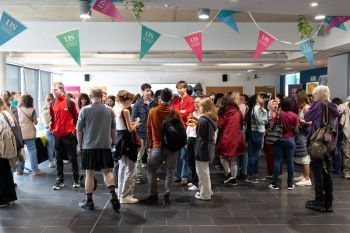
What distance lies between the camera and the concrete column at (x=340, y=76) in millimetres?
7824

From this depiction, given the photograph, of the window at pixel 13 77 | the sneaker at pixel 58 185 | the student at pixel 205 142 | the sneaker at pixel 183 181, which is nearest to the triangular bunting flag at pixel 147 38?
the student at pixel 205 142

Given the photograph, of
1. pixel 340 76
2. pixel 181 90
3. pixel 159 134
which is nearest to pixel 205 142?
pixel 159 134

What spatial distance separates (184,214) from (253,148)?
2.00 meters

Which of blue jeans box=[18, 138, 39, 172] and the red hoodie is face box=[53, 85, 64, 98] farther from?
blue jeans box=[18, 138, 39, 172]

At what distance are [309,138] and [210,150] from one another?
1.19 m

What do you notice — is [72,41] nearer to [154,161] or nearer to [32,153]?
[154,161]

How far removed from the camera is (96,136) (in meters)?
3.96

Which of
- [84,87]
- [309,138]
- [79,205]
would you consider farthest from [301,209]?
[84,87]

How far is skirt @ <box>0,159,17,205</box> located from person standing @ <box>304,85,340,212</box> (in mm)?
3626

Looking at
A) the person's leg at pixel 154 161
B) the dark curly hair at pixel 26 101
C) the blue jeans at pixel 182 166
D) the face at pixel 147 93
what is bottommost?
the blue jeans at pixel 182 166

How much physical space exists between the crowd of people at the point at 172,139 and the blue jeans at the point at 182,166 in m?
0.01

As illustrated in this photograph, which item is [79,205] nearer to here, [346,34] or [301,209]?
[301,209]

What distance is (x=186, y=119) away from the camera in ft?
17.5

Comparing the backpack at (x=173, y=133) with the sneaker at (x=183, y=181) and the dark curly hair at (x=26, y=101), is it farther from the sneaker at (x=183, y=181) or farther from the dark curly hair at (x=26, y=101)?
the dark curly hair at (x=26, y=101)
